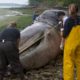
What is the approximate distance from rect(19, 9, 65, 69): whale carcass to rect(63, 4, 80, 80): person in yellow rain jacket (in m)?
2.91

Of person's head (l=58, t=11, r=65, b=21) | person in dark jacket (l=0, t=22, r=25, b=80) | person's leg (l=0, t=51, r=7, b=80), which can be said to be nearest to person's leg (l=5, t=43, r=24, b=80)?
person in dark jacket (l=0, t=22, r=25, b=80)

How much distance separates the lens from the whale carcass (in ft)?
40.1

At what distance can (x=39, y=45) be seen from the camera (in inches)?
507

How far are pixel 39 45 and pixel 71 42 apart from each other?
149 inches

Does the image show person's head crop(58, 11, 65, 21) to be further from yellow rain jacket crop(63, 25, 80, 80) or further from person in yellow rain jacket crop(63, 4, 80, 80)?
yellow rain jacket crop(63, 25, 80, 80)

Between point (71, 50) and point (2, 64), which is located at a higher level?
point (71, 50)

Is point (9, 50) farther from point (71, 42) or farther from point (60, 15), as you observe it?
point (60, 15)

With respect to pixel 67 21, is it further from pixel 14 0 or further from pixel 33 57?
pixel 14 0

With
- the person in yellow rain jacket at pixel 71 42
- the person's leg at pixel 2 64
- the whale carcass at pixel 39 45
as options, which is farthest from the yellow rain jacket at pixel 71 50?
the whale carcass at pixel 39 45

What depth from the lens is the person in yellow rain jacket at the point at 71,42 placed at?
918 cm

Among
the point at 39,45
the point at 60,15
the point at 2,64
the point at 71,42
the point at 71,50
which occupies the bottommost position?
the point at 39,45

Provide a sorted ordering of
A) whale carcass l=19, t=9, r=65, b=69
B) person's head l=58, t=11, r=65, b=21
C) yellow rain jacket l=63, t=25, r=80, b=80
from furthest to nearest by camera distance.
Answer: person's head l=58, t=11, r=65, b=21 < whale carcass l=19, t=9, r=65, b=69 < yellow rain jacket l=63, t=25, r=80, b=80

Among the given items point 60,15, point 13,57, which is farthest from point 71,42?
point 60,15

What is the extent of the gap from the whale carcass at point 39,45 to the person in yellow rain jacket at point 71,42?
291 centimetres
